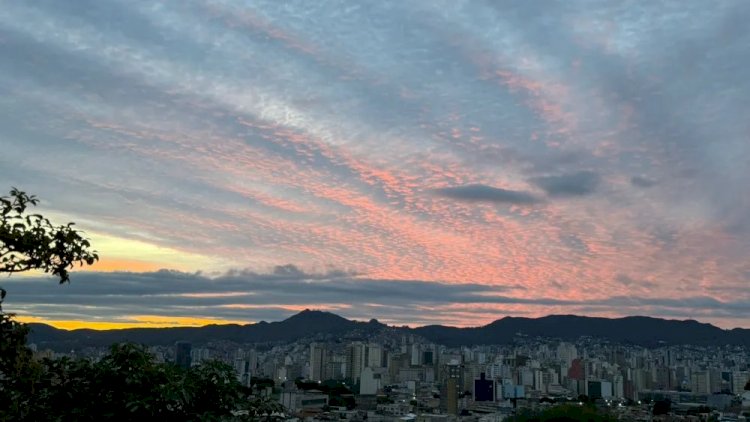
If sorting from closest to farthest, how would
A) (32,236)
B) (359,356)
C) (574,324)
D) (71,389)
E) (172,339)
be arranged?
(32,236) < (71,389) < (359,356) < (172,339) < (574,324)

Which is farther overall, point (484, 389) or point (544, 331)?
point (544, 331)

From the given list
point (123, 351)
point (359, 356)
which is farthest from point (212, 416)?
point (359, 356)

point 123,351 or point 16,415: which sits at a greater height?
point 123,351

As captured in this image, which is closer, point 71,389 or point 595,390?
point 71,389

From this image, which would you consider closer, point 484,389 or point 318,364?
point 484,389

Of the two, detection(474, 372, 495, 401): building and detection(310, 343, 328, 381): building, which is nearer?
detection(474, 372, 495, 401): building

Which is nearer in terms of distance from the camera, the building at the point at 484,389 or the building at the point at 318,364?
the building at the point at 484,389

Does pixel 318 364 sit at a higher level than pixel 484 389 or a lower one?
higher

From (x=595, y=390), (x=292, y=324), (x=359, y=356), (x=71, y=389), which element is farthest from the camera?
(x=292, y=324)

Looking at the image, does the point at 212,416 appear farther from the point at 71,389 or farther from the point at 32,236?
the point at 32,236

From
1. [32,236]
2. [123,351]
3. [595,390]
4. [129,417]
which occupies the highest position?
[32,236]
